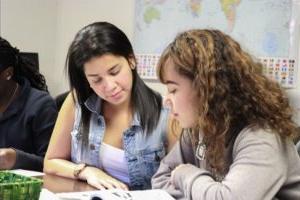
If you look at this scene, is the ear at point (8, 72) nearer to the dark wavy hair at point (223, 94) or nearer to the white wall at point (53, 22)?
the dark wavy hair at point (223, 94)

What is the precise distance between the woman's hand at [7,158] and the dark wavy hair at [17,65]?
468 millimetres

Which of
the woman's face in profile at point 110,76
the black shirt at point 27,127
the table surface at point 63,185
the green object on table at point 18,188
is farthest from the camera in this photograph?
the black shirt at point 27,127

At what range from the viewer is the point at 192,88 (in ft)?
3.52

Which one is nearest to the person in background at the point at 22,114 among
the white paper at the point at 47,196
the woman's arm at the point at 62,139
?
the woman's arm at the point at 62,139

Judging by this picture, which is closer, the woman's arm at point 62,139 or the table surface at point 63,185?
the table surface at point 63,185

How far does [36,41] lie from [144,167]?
2.29 meters

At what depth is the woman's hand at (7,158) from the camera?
1.49 m

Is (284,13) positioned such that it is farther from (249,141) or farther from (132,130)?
(249,141)

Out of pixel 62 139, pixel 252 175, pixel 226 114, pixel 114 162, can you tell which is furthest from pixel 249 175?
pixel 62 139

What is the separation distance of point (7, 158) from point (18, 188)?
25.0 inches

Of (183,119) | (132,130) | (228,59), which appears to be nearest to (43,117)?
(132,130)

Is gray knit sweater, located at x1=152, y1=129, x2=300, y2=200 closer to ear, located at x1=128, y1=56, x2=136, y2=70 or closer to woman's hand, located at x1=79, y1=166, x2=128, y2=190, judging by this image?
woman's hand, located at x1=79, y1=166, x2=128, y2=190

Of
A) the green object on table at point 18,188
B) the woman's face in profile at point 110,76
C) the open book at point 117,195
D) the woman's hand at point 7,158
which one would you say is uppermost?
the woman's face in profile at point 110,76

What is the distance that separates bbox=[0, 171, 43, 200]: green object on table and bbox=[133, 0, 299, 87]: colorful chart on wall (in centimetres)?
137
